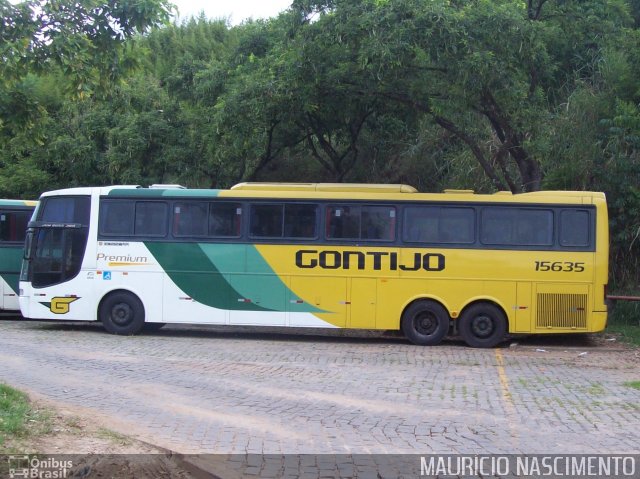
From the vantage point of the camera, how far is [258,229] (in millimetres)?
15977

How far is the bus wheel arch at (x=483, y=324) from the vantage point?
15.5 m

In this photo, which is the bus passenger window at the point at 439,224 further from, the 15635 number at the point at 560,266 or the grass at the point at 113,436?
the grass at the point at 113,436

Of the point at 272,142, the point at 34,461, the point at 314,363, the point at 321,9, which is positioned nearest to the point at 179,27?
the point at 272,142

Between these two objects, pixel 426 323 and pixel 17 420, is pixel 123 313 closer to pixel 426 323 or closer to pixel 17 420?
pixel 426 323

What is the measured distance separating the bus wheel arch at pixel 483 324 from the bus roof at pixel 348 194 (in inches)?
89.1

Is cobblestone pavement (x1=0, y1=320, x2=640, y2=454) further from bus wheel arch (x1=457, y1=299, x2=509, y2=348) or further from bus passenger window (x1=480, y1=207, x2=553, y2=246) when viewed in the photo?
bus passenger window (x1=480, y1=207, x2=553, y2=246)

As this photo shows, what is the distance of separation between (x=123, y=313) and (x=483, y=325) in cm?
794

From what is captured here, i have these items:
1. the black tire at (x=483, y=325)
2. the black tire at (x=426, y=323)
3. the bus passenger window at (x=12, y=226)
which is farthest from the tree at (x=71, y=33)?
the bus passenger window at (x=12, y=226)

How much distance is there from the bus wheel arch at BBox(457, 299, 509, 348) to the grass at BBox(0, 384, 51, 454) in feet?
32.3

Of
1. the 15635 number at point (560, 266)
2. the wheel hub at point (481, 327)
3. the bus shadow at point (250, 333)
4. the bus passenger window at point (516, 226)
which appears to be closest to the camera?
the 15635 number at point (560, 266)

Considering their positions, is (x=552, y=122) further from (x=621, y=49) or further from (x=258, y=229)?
(x=258, y=229)

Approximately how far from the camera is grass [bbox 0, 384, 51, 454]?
20.6 feet

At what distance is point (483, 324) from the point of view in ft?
51.1

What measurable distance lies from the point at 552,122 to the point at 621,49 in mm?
3188
